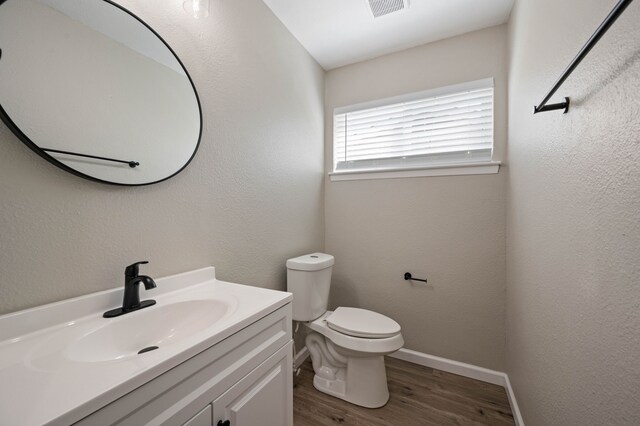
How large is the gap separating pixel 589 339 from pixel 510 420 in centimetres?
113

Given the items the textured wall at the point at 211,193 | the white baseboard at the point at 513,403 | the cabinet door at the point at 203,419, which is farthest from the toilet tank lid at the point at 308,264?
the white baseboard at the point at 513,403

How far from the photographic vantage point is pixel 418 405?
147 centimetres

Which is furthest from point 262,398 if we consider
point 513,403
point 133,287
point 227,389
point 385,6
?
point 385,6

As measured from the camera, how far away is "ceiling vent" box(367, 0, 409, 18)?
1486mm

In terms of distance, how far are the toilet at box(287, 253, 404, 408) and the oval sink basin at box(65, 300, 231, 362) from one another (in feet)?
2.43

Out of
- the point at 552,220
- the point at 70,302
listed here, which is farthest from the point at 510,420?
the point at 70,302

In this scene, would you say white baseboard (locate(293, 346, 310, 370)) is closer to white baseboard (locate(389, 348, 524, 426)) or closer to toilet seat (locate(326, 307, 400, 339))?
toilet seat (locate(326, 307, 400, 339))

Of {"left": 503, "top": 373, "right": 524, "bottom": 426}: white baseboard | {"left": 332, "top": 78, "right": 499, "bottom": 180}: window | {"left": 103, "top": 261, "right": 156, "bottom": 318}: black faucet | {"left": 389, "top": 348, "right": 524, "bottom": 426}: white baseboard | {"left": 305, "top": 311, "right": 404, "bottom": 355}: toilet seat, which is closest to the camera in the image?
{"left": 103, "top": 261, "right": 156, "bottom": 318}: black faucet

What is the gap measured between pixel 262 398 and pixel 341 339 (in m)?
0.74

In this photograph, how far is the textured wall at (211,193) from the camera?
0.69 metres

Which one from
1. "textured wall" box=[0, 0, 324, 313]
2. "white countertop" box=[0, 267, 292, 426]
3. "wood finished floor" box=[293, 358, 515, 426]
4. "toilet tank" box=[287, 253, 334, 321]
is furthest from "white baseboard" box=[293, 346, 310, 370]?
"white countertop" box=[0, 267, 292, 426]

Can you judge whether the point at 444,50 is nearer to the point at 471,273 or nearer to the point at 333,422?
the point at 471,273

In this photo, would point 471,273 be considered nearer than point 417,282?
Yes

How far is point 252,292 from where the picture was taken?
3.25ft
